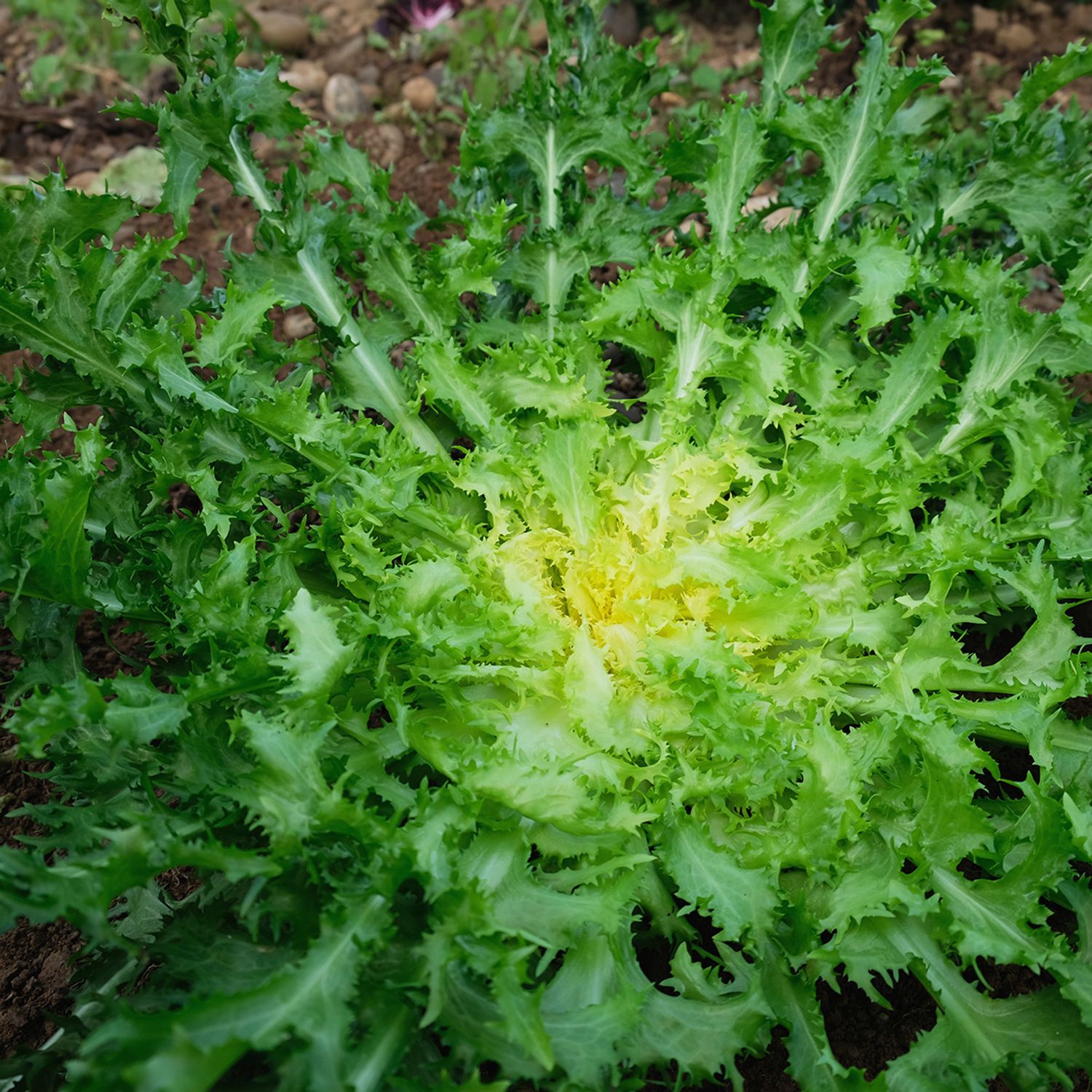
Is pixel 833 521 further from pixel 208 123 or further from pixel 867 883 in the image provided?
pixel 208 123

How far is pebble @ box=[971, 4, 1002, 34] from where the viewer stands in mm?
5043

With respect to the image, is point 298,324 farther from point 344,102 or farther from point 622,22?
point 622,22

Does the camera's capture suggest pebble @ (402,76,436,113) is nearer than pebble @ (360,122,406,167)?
No

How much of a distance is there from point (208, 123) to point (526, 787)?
2086mm

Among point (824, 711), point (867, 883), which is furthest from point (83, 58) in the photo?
point (867, 883)

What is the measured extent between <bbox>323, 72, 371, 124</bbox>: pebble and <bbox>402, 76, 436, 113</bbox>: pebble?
0.68ft

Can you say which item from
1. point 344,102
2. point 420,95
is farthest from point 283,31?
point 420,95

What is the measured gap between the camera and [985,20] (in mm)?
5047

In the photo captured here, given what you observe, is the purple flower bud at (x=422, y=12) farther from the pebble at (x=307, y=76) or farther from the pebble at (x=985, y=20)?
the pebble at (x=985, y=20)

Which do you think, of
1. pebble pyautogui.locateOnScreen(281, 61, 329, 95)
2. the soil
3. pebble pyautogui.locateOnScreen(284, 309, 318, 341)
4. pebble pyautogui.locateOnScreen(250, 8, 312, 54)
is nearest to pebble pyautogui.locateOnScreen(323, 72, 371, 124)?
the soil

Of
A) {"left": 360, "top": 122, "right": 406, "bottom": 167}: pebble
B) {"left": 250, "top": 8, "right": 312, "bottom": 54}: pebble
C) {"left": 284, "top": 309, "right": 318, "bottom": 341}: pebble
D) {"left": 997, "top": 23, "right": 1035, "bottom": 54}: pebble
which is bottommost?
{"left": 284, "top": 309, "right": 318, "bottom": 341}: pebble

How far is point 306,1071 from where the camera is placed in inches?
68.2

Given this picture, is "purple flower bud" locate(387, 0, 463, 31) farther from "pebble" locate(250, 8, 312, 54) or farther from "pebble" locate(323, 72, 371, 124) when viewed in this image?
"pebble" locate(323, 72, 371, 124)

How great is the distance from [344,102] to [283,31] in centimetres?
65
